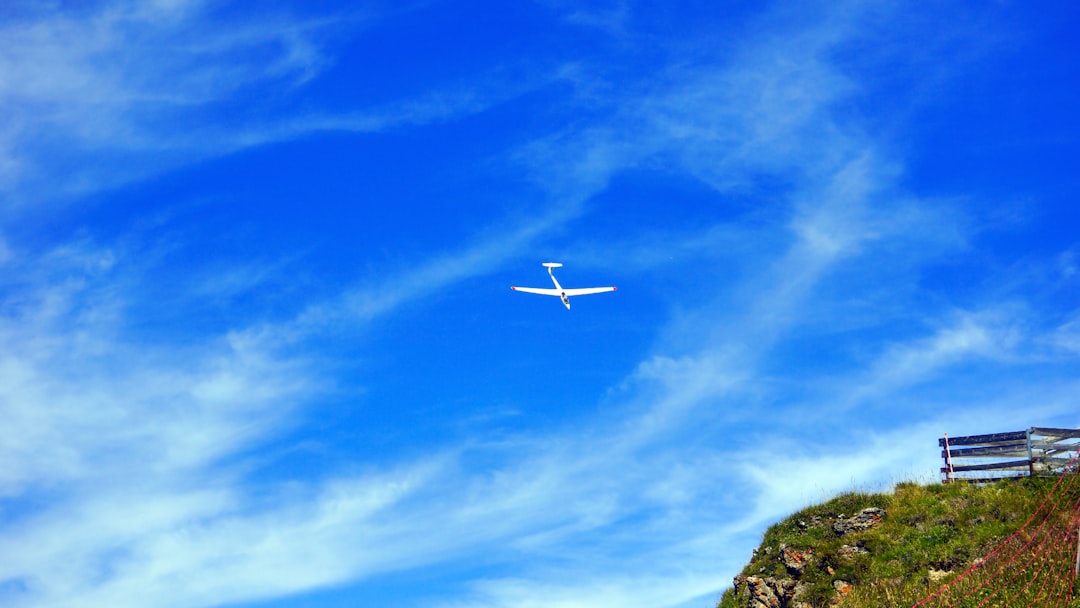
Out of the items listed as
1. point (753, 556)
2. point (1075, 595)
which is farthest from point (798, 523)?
point (1075, 595)

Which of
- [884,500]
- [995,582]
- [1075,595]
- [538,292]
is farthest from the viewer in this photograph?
[538,292]

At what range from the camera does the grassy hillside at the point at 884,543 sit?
36562mm

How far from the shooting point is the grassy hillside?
120 ft

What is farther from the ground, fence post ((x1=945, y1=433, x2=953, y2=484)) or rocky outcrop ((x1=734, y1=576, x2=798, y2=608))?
fence post ((x1=945, y1=433, x2=953, y2=484))

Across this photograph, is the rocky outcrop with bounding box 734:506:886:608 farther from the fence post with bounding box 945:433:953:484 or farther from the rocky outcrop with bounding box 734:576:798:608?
the fence post with bounding box 945:433:953:484

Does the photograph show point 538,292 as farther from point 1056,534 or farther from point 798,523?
point 1056,534

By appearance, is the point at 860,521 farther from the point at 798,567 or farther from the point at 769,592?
the point at 769,592

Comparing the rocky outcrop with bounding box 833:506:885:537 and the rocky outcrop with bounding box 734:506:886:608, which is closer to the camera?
the rocky outcrop with bounding box 734:506:886:608

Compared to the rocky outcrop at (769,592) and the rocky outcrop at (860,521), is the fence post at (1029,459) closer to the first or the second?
the rocky outcrop at (860,521)

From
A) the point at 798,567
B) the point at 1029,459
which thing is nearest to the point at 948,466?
the point at 1029,459

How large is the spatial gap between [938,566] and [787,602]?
616 centimetres

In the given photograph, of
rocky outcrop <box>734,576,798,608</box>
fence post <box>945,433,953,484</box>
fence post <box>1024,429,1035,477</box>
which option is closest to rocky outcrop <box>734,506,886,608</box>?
rocky outcrop <box>734,576,798,608</box>

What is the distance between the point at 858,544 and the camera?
40594 mm

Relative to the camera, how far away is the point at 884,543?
131ft
